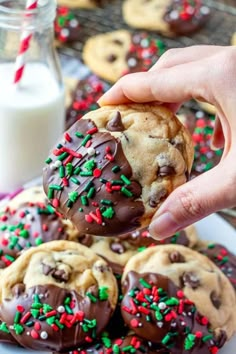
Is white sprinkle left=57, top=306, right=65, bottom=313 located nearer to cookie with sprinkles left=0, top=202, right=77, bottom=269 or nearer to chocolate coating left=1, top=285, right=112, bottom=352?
chocolate coating left=1, top=285, right=112, bottom=352

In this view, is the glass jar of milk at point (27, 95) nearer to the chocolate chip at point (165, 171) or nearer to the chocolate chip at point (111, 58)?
the chocolate chip at point (111, 58)

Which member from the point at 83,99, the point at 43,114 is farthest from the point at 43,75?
the point at 83,99

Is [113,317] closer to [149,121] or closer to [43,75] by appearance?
[149,121]

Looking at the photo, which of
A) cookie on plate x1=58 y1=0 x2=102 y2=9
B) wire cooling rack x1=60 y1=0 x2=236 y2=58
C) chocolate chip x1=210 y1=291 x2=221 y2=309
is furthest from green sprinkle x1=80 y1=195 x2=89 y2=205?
cookie on plate x1=58 y1=0 x2=102 y2=9

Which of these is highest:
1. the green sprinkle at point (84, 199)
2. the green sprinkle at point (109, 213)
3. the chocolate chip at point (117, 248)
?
the green sprinkle at point (84, 199)

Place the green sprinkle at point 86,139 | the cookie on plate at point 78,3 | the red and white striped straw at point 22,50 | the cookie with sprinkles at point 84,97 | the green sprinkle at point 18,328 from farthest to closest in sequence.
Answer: the cookie on plate at point 78,3 → the cookie with sprinkles at point 84,97 → the red and white striped straw at point 22,50 → the green sprinkle at point 18,328 → the green sprinkle at point 86,139

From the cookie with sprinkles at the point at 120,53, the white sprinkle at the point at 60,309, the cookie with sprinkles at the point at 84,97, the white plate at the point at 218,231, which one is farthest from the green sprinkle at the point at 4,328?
the cookie with sprinkles at the point at 120,53

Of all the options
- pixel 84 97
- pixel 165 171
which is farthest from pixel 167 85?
pixel 84 97
